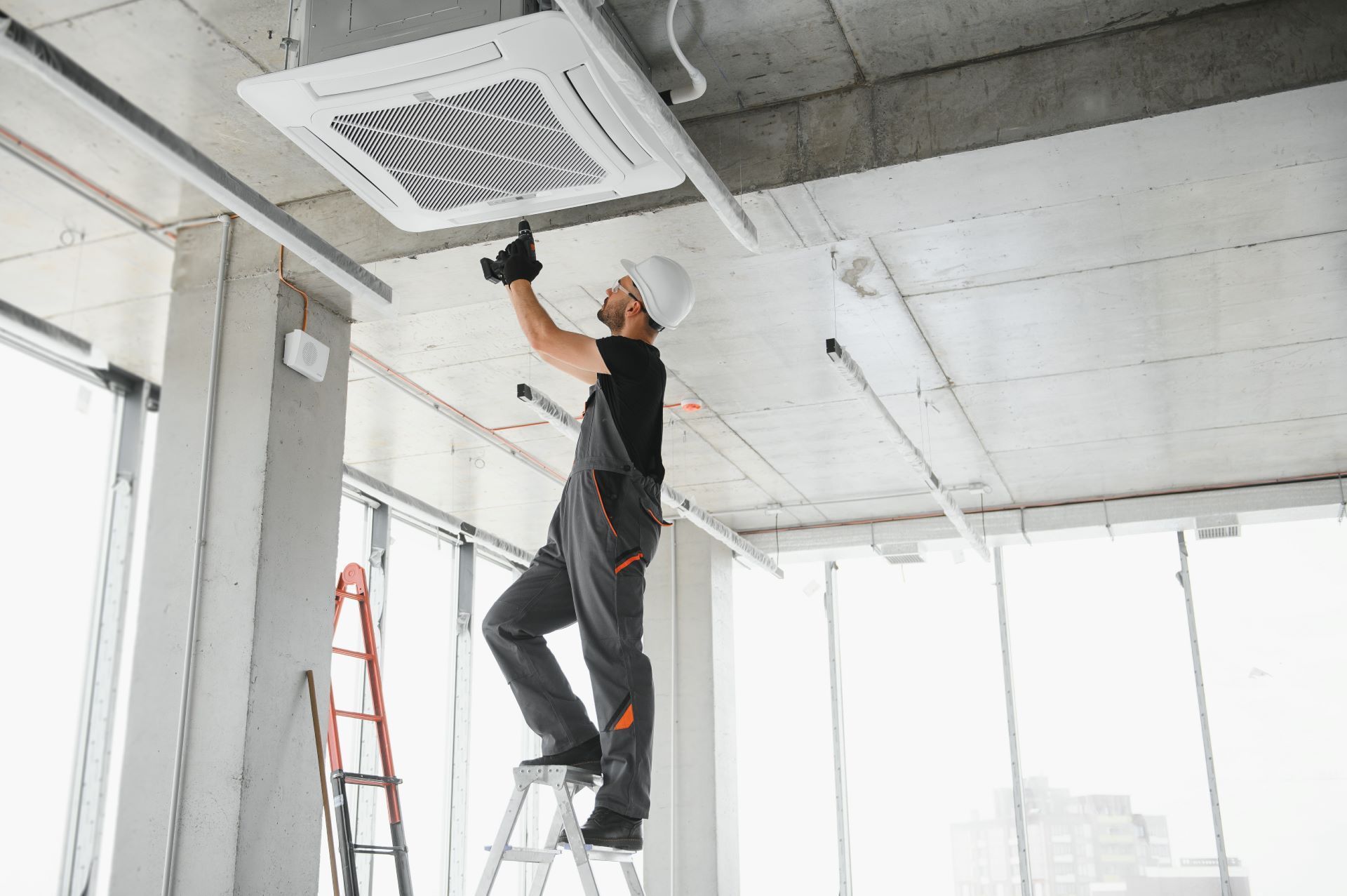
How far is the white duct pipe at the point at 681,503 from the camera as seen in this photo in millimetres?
4984

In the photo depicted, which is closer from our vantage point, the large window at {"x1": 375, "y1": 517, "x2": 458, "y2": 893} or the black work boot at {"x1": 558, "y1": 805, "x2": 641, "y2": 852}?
the black work boot at {"x1": 558, "y1": 805, "x2": 641, "y2": 852}

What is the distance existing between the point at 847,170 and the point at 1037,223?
45.1 inches

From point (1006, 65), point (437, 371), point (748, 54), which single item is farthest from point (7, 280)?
point (1006, 65)

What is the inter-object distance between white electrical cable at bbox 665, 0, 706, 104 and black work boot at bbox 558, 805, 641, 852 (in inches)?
75.7

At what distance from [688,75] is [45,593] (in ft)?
12.3

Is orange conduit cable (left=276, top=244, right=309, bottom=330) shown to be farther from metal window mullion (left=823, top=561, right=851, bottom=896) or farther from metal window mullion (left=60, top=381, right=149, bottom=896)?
metal window mullion (left=823, top=561, right=851, bottom=896)

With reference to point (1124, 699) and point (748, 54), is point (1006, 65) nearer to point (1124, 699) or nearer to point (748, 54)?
point (748, 54)

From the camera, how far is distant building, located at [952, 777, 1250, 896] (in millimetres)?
7648

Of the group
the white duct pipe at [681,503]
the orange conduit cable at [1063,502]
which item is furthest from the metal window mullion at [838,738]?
the orange conduit cable at [1063,502]

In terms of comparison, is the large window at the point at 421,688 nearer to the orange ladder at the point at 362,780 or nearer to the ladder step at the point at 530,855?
the orange ladder at the point at 362,780

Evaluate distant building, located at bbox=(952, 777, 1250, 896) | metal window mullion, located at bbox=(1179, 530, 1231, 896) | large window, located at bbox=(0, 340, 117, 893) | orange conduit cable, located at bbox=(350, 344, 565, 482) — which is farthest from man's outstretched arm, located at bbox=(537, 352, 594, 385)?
metal window mullion, located at bbox=(1179, 530, 1231, 896)

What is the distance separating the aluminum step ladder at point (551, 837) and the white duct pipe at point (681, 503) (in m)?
1.27

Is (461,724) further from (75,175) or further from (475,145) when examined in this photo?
(475,145)

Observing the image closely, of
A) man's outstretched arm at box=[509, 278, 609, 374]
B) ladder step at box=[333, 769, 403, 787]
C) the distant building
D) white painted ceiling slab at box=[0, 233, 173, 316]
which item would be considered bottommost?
the distant building
